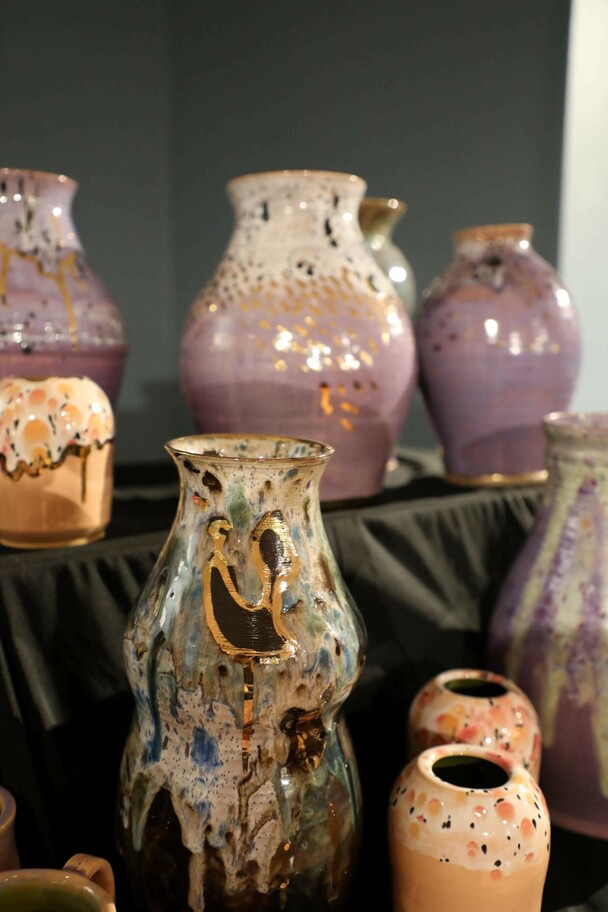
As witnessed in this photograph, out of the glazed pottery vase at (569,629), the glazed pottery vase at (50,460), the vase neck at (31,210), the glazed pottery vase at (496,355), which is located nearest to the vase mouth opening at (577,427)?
the glazed pottery vase at (569,629)

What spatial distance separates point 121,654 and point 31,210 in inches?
18.6

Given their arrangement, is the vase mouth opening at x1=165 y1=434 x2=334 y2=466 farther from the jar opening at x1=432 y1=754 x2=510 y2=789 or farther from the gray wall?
the gray wall

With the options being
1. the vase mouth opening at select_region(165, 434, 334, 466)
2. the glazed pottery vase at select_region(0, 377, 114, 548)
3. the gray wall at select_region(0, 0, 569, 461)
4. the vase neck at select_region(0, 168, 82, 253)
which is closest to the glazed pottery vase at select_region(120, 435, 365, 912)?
the vase mouth opening at select_region(165, 434, 334, 466)

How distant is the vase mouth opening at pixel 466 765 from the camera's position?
2.20ft

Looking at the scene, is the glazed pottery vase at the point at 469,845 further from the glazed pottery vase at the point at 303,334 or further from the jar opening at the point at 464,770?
the glazed pottery vase at the point at 303,334

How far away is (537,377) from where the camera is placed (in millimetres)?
1014

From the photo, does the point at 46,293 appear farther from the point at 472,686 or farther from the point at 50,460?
the point at 472,686

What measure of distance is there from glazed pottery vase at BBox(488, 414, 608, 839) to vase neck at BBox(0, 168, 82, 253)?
557 mm

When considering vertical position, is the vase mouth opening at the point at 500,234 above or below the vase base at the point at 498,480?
above

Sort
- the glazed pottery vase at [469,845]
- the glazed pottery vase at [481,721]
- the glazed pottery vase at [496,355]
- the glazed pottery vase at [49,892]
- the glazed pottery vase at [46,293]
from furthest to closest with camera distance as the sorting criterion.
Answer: the glazed pottery vase at [496,355] → the glazed pottery vase at [46,293] → the glazed pottery vase at [481,721] → the glazed pottery vase at [469,845] → the glazed pottery vase at [49,892]

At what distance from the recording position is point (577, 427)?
32.4 inches

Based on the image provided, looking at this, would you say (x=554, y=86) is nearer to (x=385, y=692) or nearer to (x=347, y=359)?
(x=347, y=359)

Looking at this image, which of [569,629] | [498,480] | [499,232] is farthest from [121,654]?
[499,232]

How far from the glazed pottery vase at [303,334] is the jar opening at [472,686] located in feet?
0.75
